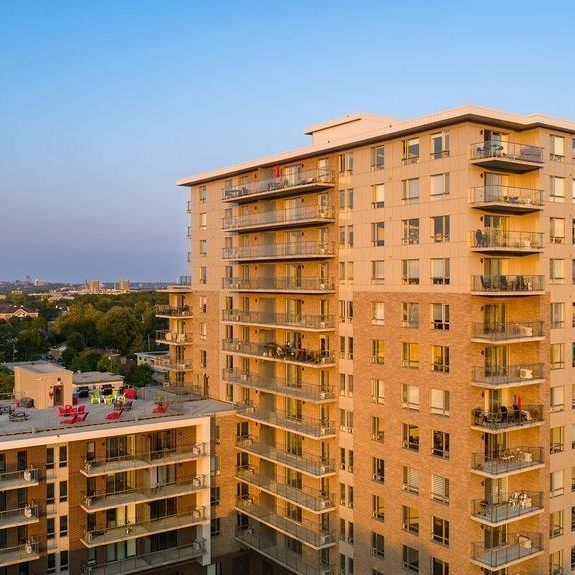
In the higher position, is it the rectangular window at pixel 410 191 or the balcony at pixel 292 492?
the rectangular window at pixel 410 191

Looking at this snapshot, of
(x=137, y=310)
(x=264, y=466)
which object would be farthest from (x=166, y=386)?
(x=137, y=310)

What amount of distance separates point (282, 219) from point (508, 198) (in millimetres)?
16334

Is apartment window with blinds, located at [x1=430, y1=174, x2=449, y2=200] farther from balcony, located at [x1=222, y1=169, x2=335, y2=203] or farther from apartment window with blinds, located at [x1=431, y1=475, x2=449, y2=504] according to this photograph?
apartment window with blinds, located at [x1=431, y1=475, x2=449, y2=504]

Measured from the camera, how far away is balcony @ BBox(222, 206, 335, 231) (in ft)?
139

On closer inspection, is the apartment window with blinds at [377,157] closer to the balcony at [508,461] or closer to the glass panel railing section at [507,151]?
the glass panel railing section at [507,151]

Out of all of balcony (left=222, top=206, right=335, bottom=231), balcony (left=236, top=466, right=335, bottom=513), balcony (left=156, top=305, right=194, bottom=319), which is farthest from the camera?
balcony (left=156, top=305, right=194, bottom=319)

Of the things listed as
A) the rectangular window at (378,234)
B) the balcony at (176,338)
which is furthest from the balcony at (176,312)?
the rectangular window at (378,234)

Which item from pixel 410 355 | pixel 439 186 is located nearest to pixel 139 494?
pixel 410 355

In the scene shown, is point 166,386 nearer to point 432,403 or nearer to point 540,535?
point 432,403

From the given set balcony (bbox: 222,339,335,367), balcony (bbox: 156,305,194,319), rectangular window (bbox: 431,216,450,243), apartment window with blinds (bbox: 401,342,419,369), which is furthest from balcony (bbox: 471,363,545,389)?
balcony (bbox: 156,305,194,319)

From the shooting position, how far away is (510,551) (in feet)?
115

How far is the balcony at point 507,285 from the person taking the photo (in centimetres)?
3419

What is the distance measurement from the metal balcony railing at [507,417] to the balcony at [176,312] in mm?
27744

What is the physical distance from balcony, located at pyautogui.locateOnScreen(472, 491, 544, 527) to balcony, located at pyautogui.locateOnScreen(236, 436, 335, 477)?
1011 centimetres
